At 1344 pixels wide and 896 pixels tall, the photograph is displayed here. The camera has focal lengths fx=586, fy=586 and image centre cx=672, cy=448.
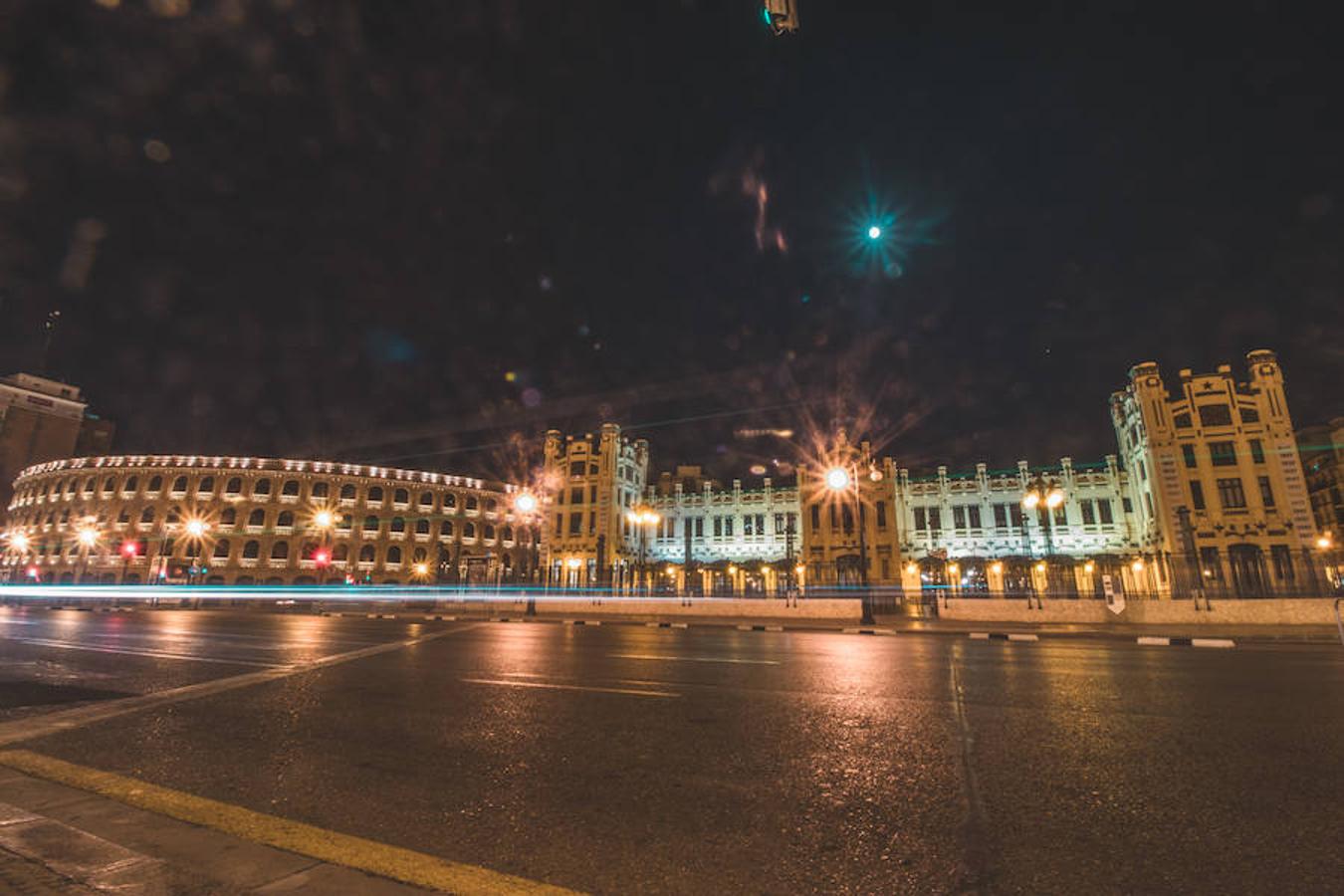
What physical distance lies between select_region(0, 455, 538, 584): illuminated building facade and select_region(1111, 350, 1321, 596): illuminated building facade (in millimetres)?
49142

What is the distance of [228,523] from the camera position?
60438 millimetres

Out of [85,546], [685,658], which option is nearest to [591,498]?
[685,658]

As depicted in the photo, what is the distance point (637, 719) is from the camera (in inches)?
224

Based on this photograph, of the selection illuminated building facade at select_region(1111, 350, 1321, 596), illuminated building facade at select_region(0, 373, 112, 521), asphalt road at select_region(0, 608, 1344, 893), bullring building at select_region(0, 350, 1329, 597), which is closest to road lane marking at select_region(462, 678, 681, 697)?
asphalt road at select_region(0, 608, 1344, 893)

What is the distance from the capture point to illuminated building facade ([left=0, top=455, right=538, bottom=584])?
58969 millimetres

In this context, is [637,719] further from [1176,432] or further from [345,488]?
[345,488]

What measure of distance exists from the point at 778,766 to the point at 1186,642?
48.7ft

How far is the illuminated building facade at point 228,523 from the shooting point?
58969 millimetres

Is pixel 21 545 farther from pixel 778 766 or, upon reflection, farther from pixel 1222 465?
pixel 1222 465

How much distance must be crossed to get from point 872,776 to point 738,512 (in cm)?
4749

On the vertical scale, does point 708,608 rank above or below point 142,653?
above

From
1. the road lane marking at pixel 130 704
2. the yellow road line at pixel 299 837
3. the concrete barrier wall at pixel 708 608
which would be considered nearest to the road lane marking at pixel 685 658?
the road lane marking at pixel 130 704

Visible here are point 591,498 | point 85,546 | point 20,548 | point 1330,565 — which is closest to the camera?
point 1330,565

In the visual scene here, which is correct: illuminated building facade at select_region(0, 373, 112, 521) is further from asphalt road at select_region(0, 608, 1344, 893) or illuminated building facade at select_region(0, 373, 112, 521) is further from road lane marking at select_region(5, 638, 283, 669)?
asphalt road at select_region(0, 608, 1344, 893)
